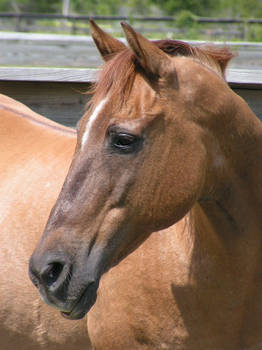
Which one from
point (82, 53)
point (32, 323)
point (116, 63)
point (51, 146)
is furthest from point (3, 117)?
point (82, 53)

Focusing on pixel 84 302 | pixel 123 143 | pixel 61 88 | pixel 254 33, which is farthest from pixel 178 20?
pixel 84 302

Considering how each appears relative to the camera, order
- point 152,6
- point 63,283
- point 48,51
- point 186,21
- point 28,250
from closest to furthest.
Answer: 1. point 63,283
2. point 28,250
3. point 48,51
4. point 186,21
5. point 152,6

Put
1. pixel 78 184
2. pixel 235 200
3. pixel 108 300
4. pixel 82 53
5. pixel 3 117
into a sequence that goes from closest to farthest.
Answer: pixel 78 184
pixel 235 200
pixel 108 300
pixel 3 117
pixel 82 53

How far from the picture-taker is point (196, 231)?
7.65 feet

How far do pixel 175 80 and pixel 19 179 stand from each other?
1.36 m

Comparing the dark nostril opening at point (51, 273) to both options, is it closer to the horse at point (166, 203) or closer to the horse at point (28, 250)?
the horse at point (166, 203)

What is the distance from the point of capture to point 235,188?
2199 millimetres

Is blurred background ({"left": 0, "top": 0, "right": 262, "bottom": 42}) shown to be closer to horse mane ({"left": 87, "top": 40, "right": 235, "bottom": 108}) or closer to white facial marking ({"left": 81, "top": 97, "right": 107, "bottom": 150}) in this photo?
horse mane ({"left": 87, "top": 40, "right": 235, "bottom": 108})

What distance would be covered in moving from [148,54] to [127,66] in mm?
92

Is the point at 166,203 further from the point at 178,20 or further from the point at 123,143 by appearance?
the point at 178,20

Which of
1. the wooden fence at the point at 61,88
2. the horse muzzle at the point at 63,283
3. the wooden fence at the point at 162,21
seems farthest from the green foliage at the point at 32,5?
the horse muzzle at the point at 63,283

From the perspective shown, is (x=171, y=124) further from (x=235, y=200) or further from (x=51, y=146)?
(x=51, y=146)

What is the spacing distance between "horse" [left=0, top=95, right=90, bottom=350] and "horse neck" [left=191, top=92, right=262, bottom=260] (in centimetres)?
92

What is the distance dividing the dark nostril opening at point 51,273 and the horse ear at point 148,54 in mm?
726
